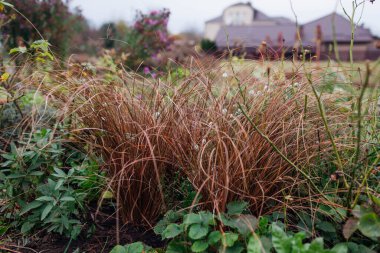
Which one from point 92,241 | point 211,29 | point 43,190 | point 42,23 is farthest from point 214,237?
point 211,29

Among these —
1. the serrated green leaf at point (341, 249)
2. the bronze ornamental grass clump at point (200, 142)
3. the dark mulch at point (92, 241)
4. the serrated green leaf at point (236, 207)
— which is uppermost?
the bronze ornamental grass clump at point (200, 142)

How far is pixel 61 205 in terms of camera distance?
1.81 meters

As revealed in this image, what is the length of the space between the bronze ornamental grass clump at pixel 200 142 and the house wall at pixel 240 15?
1950 inches

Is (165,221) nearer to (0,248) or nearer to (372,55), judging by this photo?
(0,248)

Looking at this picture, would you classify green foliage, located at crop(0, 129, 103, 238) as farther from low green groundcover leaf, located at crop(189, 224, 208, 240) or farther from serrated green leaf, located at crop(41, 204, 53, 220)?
low green groundcover leaf, located at crop(189, 224, 208, 240)

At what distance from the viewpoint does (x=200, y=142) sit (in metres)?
1.88

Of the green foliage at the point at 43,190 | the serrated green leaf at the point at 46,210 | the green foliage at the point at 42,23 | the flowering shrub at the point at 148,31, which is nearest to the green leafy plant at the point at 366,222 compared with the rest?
the green foliage at the point at 43,190

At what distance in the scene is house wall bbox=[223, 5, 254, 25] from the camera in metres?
50.2

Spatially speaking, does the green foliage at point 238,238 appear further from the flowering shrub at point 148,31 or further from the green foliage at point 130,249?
the flowering shrub at point 148,31

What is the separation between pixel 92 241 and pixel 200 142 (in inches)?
28.4

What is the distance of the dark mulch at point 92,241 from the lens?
189 cm

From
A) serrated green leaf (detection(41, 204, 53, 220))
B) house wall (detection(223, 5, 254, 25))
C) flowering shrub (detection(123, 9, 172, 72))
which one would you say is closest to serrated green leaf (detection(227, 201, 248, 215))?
serrated green leaf (detection(41, 204, 53, 220))

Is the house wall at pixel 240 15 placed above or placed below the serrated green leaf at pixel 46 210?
above

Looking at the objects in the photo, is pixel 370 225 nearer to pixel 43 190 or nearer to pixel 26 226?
pixel 43 190
